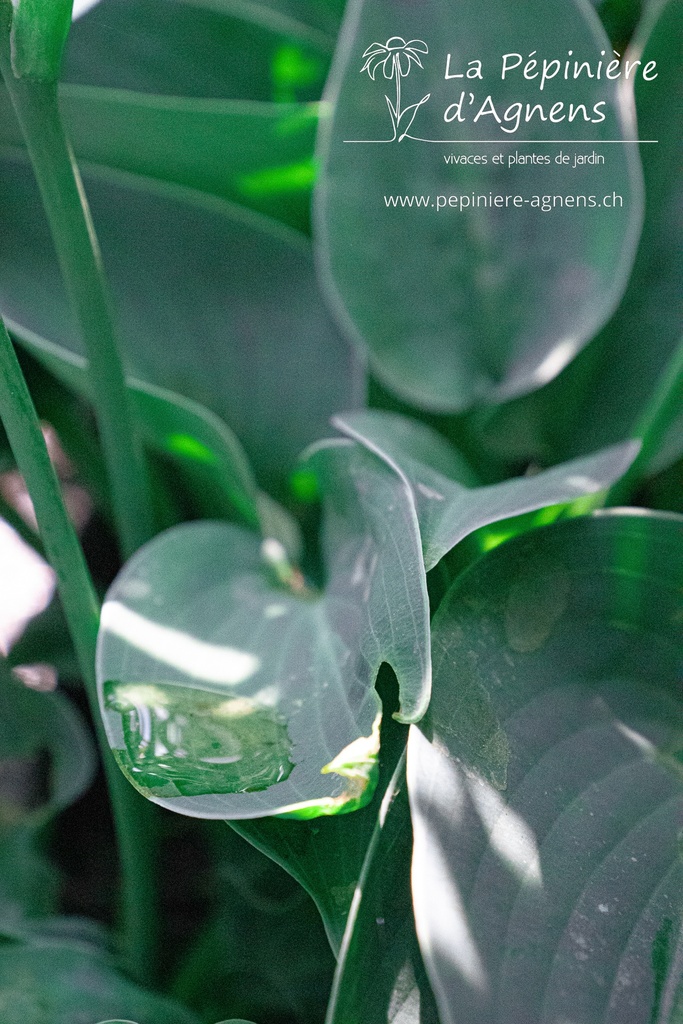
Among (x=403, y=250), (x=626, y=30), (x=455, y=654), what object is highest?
(x=626, y=30)

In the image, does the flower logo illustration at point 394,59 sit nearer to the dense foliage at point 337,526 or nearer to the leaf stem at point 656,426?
the dense foliage at point 337,526

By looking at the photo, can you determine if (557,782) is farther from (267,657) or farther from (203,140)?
(203,140)

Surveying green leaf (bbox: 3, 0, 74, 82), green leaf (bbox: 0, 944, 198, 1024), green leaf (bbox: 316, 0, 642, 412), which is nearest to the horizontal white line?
green leaf (bbox: 316, 0, 642, 412)

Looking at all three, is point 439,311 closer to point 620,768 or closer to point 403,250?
point 403,250

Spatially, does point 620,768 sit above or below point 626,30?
below

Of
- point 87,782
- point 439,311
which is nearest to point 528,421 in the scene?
point 439,311

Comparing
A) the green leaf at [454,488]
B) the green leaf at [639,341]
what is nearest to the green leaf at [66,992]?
the green leaf at [454,488]
